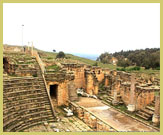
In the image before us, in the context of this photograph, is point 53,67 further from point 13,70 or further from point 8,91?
point 8,91

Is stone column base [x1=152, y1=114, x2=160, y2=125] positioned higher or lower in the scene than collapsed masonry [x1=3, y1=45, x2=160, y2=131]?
lower

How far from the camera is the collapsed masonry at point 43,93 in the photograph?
1282 centimetres

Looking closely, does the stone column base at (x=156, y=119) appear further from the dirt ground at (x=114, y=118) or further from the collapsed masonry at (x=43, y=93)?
the dirt ground at (x=114, y=118)

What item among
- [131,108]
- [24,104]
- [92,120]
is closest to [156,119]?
[131,108]

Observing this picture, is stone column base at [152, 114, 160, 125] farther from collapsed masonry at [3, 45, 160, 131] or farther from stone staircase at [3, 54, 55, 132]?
stone staircase at [3, 54, 55, 132]

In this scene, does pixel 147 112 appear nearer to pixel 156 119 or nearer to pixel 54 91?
pixel 156 119

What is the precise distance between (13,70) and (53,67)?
427cm

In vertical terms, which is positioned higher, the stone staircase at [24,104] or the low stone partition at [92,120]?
the stone staircase at [24,104]

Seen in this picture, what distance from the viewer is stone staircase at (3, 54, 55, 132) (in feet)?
39.3

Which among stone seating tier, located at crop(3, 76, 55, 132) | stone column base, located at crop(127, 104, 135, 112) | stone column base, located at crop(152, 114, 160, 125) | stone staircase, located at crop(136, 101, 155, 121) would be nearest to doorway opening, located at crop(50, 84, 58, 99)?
stone seating tier, located at crop(3, 76, 55, 132)

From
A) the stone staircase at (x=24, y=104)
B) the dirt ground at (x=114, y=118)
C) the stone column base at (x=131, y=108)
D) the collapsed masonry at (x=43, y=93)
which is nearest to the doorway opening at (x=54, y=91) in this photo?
the collapsed masonry at (x=43, y=93)

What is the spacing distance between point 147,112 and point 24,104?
1008 centimetres

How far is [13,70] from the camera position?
55.8 feet

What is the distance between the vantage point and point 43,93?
15.2m
